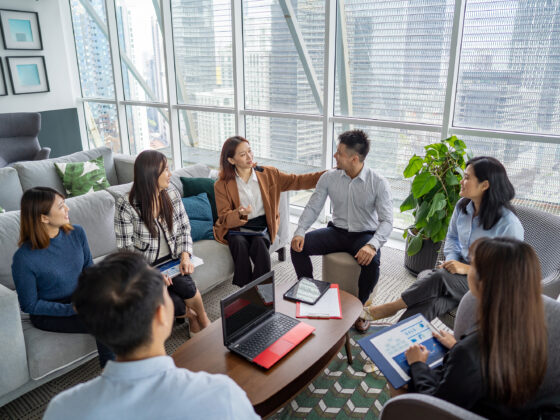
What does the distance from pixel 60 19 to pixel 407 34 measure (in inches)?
190

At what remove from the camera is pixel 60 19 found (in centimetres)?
567

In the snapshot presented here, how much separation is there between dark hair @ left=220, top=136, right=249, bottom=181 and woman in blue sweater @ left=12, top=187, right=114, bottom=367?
3.61ft

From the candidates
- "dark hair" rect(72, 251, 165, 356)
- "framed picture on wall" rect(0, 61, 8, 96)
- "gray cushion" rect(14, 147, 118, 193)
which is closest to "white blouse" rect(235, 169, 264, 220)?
A: "gray cushion" rect(14, 147, 118, 193)

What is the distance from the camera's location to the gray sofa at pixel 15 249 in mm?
1878

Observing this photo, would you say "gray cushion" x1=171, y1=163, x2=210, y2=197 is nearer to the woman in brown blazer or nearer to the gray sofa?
the gray sofa

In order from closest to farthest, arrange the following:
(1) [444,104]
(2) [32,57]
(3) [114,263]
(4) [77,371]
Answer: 1. (3) [114,263]
2. (4) [77,371]
3. (1) [444,104]
4. (2) [32,57]

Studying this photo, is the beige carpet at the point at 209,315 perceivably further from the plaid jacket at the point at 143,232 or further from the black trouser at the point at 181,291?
the plaid jacket at the point at 143,232

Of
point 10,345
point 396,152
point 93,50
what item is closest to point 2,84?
point 93,50

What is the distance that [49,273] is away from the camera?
2.03 metres

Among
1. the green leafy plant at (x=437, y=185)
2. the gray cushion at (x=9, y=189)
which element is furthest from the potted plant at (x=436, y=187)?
the gray cushion at (x=9, y=189)

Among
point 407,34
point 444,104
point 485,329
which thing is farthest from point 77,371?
point 407,34

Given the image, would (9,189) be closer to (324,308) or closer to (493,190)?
(324,308)

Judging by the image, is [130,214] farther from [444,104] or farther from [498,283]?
[444,104]

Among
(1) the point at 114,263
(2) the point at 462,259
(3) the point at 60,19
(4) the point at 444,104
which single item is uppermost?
(3) the point at 60,19
